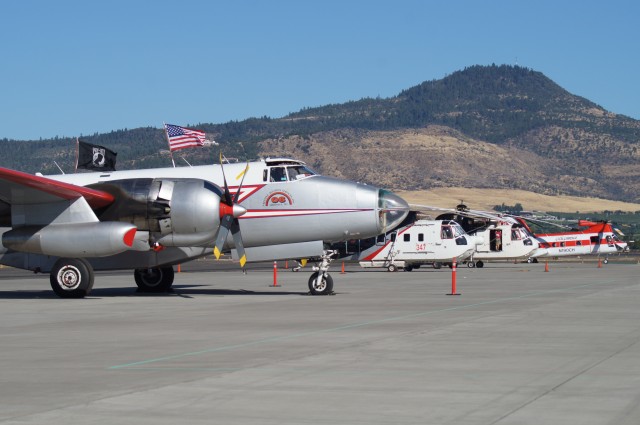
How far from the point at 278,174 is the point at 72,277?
695 centimetres

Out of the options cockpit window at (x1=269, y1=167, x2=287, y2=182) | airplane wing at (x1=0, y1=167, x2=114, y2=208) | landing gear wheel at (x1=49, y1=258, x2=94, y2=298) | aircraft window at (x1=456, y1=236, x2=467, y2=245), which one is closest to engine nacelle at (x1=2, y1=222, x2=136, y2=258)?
landing gear wheel at (x1=49, y1=258, x2=94, y2=298)

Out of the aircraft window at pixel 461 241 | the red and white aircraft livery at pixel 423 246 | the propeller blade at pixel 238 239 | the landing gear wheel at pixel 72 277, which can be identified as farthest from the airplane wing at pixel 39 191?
Result: the aircraft window at pixel 461 241

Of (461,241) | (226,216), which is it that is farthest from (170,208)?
(461,241)

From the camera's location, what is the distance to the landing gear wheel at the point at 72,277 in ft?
92.9

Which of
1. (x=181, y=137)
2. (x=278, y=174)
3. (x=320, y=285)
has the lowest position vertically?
(x=320, y=285)

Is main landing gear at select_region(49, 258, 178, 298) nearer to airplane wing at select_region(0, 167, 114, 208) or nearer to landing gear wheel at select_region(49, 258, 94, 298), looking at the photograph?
landing gear wheel at select_region(49, 258, 94, 298)

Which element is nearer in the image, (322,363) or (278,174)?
(322,363)

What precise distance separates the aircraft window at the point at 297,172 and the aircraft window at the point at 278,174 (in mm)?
187

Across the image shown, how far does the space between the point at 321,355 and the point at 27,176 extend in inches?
566

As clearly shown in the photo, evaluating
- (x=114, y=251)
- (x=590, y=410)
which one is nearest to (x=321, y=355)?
(x=590, y=410)

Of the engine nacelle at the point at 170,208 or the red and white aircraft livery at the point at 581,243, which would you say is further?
the red and white aircraft livery at the point at 581,243

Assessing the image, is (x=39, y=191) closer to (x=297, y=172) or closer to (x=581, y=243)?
(x=297, y=172)

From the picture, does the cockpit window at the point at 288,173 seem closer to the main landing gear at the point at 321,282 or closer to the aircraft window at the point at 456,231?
the main landing gear at the point at 321,282

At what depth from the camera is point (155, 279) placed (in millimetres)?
33000
